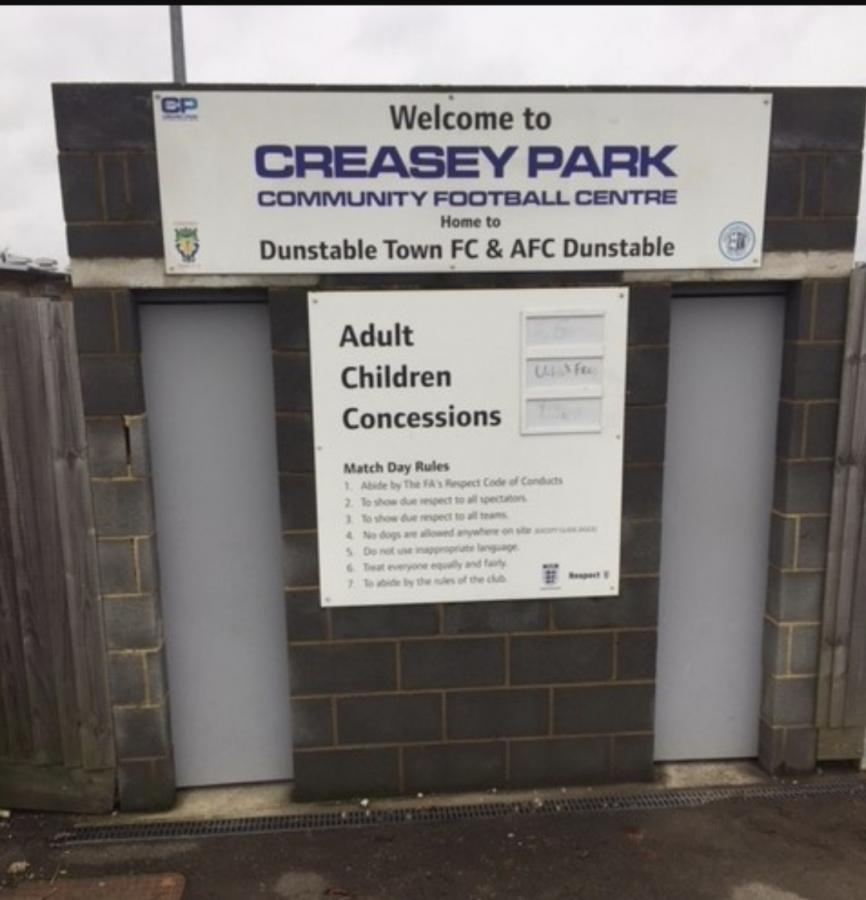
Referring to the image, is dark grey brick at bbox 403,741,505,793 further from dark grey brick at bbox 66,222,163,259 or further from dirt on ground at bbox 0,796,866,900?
dark grey brick at bbox 66,222,163,259

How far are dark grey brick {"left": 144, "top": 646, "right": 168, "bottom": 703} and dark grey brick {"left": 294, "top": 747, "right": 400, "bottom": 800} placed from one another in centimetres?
66

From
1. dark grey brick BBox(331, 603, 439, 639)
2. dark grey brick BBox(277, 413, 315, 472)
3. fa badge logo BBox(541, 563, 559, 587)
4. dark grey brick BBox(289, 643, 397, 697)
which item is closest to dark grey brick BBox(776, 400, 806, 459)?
fa badge logo BBox(541, 563, 559, 587)

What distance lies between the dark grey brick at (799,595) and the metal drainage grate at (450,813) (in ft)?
2.57

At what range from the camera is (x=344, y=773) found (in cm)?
352

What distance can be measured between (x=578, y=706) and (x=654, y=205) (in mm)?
2214

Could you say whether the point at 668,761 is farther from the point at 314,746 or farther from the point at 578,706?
the point at 314,746

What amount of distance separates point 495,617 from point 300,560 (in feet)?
2.93

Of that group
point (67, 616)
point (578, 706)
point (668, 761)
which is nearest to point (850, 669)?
point (668, 761)

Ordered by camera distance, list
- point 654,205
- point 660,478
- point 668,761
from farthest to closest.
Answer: point 668,761 → point 660,478 → point 654,205

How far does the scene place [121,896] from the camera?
294cm

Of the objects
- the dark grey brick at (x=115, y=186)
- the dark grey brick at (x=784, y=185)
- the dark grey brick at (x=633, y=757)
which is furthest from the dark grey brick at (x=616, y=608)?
the dark grey brick at (x=115, y=186)

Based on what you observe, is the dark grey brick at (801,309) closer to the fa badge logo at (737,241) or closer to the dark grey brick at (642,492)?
the fa badge logo at (737,241)

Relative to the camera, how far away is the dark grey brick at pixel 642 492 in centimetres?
343

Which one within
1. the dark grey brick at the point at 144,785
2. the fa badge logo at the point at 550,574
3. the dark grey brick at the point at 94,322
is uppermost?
the dark grey brick at the point at 94,322
